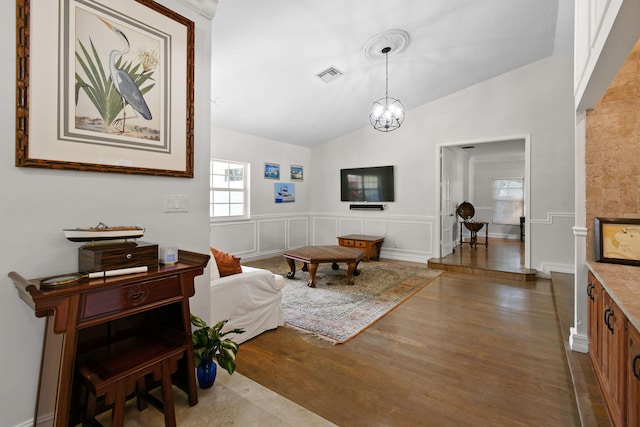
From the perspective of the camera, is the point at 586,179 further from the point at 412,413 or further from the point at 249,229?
the point at 249,229

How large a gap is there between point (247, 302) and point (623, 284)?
2505mm

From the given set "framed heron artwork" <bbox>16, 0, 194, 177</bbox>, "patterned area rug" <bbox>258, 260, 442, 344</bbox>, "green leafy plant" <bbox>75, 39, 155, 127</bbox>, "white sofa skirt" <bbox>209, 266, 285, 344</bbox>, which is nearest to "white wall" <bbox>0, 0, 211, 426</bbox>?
"framed heron artwork" <bbox>16, 0, 194, 177</bbox>

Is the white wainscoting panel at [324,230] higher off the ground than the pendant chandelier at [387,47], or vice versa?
the pendant chandelier at [387,47]

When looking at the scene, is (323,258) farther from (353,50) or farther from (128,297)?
(128,297)

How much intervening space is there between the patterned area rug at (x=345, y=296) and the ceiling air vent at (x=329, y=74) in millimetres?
2974

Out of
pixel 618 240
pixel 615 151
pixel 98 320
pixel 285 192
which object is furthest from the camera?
pixel 285 192

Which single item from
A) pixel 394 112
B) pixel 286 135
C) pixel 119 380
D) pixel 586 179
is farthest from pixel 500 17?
pixel 119 380

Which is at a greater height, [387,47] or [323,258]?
[387,47]

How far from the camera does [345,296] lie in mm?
3818

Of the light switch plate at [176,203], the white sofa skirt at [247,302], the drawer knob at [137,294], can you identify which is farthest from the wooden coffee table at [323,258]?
the drawer knob at [137,294]

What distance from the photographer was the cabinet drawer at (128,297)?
1210mm

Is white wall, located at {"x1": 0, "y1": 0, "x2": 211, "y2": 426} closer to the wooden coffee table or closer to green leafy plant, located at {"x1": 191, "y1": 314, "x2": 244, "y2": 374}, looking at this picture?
green leafy plant, located at {"x1": 191, "y1": 314, "x2": 244, "y2": 374}

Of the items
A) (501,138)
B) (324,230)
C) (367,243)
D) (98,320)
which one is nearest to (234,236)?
(324,230)

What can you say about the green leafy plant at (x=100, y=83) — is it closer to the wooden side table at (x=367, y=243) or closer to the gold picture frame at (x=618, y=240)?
the gold picture frame at (x=618, y=240)
